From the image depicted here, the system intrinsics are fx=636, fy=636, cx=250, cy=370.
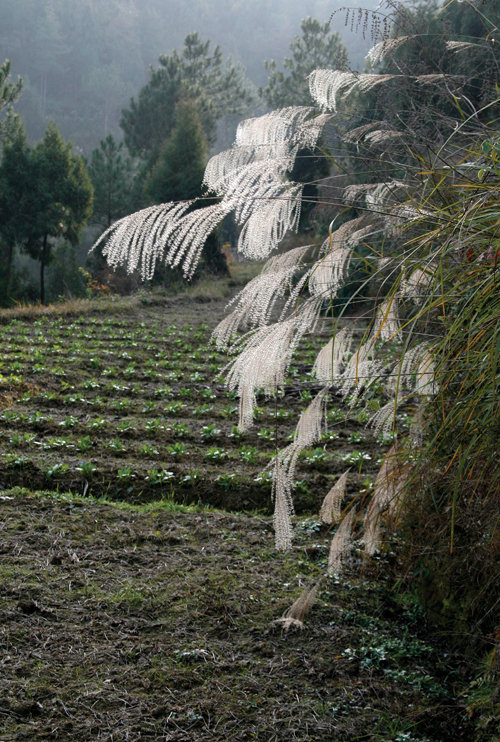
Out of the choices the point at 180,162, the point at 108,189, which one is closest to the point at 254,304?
the point at 180,162

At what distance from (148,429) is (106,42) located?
218 feet

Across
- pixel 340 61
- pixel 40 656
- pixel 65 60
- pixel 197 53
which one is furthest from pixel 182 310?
pixel 65 60

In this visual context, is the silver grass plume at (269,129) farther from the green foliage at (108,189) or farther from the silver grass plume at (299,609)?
the green foliage at (108,189)

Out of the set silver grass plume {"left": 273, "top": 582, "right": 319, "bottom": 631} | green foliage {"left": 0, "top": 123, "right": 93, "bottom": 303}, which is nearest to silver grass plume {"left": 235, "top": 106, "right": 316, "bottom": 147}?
silver grass plume {"left": 273, "top": 582, "right": 319, "bottom": 631}

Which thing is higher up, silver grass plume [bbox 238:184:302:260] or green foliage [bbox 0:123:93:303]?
green foliage [bbox 0:123:93:303]

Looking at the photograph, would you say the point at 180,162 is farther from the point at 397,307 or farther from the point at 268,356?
the point at 268,356

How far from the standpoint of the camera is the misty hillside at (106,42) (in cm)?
5638

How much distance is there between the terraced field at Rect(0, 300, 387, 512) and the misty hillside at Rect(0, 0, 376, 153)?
48.7m

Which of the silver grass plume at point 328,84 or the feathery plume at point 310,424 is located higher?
the silver grass plume at point 328,84

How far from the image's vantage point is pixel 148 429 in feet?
18.9

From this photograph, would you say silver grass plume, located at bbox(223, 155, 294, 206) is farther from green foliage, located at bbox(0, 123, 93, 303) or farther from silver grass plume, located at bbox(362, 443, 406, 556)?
green foliage, located at bbox(0, 123, 93, 303)

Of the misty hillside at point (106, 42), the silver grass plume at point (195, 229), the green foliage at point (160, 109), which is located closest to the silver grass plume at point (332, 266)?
the silver grass plume at point (195, 229)

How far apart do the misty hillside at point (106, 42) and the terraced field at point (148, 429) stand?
4868 centimetres

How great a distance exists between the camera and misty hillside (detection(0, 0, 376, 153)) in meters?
56.4
